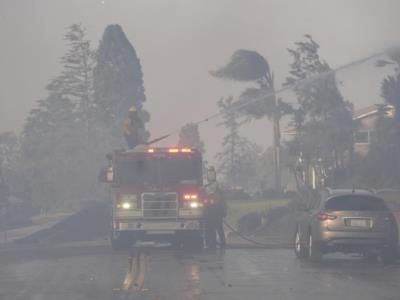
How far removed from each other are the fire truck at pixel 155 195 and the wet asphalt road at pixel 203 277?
3.28 feet

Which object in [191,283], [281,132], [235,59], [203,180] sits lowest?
[191,283]

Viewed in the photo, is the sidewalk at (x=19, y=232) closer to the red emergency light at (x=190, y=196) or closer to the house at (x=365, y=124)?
the red emergency light at (x=190, y=196)

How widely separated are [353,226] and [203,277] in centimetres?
412

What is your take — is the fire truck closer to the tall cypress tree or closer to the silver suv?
the silver suv

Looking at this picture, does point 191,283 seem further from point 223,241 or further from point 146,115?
point 146,115

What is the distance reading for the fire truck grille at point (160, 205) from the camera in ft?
78.0

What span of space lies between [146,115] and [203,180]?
50101 mm

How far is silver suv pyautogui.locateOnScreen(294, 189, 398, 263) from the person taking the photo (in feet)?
62.6

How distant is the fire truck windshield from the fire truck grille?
1.35 feet

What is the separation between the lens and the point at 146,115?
243 ft

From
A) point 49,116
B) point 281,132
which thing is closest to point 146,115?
point 49,116

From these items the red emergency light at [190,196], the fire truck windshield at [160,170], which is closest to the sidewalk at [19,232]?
the fire truck windshield at [160,170]

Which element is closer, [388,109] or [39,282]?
[39,282]

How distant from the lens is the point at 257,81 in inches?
1954
